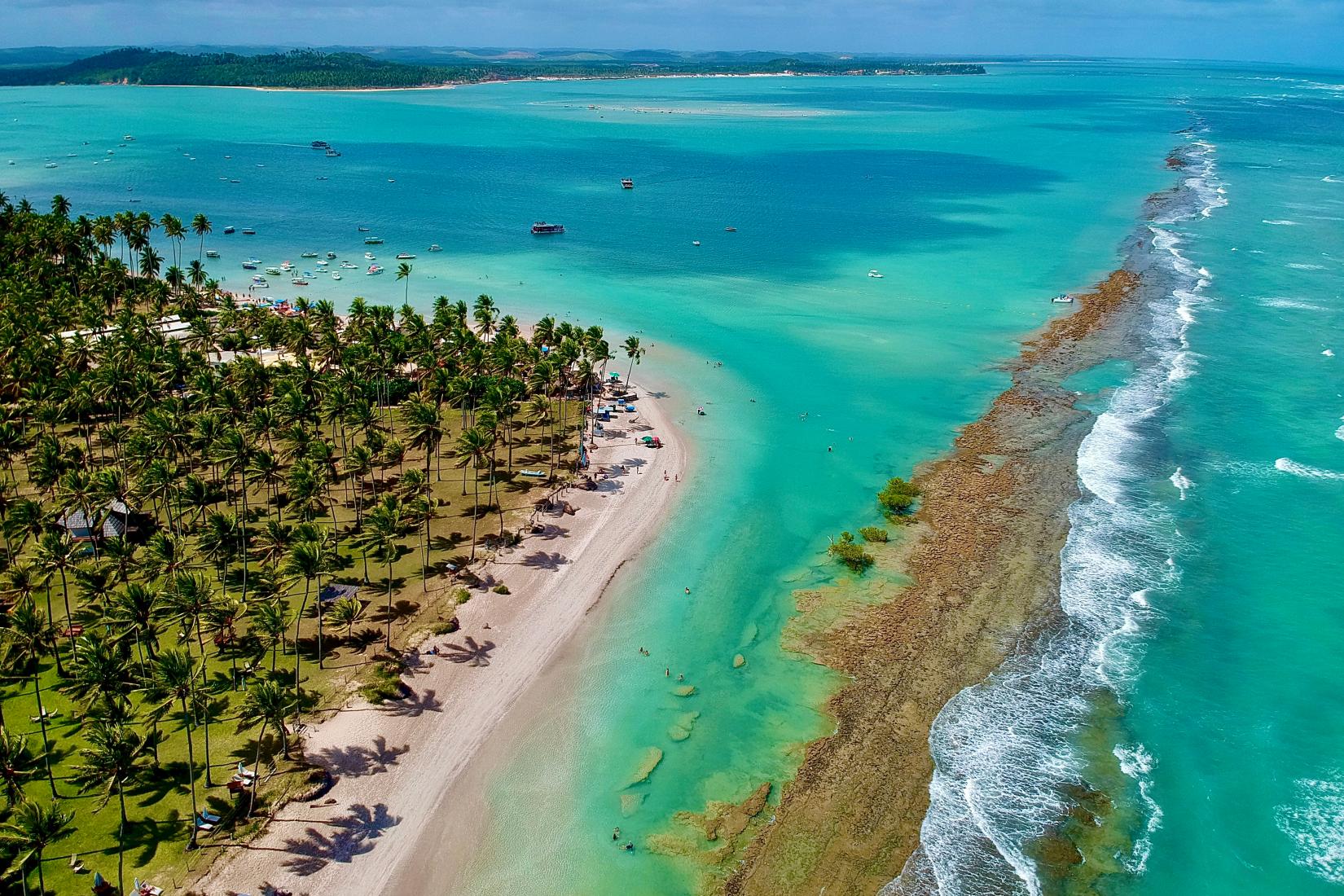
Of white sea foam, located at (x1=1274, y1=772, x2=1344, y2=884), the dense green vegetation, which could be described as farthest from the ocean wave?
the dense green vegetation

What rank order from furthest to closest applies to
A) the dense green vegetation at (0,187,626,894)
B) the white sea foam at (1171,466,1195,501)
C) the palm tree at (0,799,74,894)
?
the white sea foam at (1171,466,1195,501) → the dense green vegetation at (0,187,626,894) → the palm tree at (0,799,74,894)

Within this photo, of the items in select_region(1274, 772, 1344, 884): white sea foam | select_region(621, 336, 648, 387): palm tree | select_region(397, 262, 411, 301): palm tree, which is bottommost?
select_region(1274, 772, 1344, 884): white sea foam

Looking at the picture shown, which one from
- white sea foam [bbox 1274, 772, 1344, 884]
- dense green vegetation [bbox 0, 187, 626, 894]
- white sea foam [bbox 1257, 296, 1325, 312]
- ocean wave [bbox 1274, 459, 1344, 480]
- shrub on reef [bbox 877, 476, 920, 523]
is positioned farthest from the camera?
white sea foam [bbox 1257, 296, 1325, 312]

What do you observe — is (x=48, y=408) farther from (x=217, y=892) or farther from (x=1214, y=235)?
(x=1214, y=235)

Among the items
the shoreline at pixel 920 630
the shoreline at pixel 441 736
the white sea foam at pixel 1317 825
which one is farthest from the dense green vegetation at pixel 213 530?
the white sea foam at pixel 1317 825

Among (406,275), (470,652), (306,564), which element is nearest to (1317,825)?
(470,652)

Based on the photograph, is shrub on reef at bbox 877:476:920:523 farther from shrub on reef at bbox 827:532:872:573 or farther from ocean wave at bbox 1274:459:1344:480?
ocean wave at bbox 1274:459:1344:480

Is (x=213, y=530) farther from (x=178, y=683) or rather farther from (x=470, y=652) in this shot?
(x=470, y=652)

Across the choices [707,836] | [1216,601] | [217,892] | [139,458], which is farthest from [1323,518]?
[139,458]
